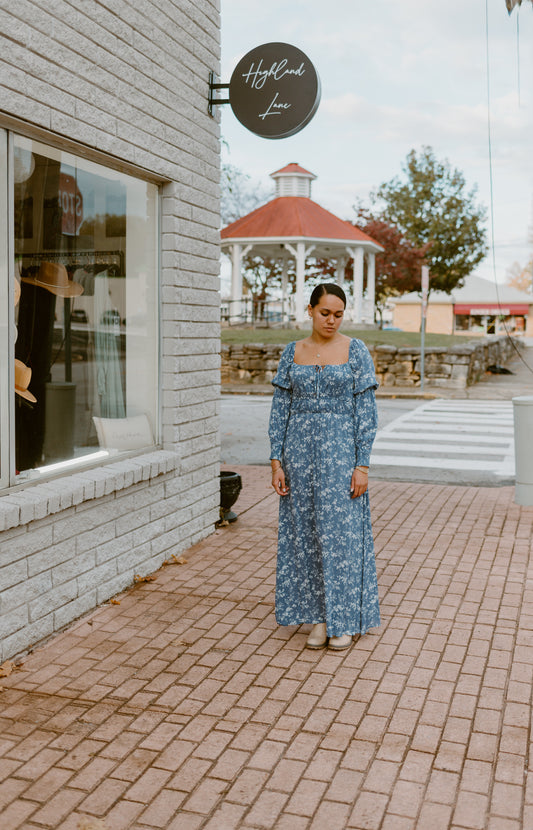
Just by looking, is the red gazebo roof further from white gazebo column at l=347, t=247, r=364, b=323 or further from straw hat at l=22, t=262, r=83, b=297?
straw hat at l=22, t=262, r=83, b=297

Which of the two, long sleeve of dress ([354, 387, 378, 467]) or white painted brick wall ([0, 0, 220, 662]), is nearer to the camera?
white painted brick wall ([0, 0, 220, 662])

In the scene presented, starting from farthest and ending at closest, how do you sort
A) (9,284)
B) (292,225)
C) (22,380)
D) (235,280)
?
1. (235,280)
2. (292,225)
3. (22,380)
4. (9,284)

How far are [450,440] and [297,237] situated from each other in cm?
1902

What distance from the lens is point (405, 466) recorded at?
37.2ft

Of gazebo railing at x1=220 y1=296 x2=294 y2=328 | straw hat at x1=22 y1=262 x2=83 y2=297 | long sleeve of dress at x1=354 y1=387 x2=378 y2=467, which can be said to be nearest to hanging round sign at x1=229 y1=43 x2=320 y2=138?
straw hat at x1=22 y1=262 x2=83 y2=297

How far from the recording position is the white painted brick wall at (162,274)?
4594 mm

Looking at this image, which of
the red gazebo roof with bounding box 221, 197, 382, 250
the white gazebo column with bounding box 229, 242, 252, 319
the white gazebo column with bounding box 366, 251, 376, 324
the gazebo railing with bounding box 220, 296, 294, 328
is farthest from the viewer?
the white gazebo column with bounding box 366, 251, 376, 324

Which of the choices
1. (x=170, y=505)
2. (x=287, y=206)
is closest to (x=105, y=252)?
(x=170, y=505)

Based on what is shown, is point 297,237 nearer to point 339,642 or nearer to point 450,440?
point 450,440

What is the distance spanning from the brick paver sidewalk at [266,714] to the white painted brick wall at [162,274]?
327 mm

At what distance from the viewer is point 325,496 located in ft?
15.6

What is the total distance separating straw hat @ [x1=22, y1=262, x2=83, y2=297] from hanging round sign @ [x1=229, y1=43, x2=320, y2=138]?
75.2 inches

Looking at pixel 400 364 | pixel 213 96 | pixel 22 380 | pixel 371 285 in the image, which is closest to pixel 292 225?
pixel 371 285

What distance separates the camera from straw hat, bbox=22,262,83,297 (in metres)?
5.26
